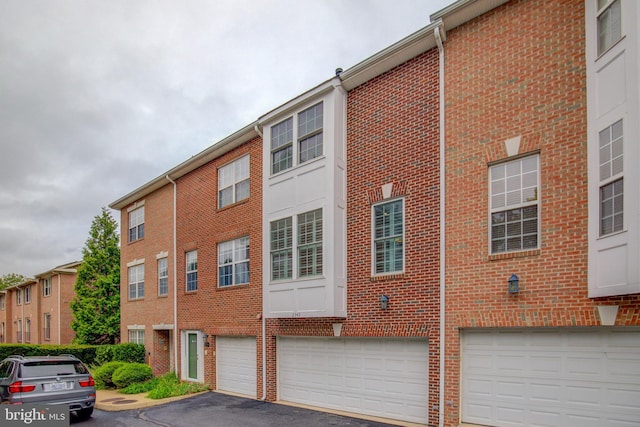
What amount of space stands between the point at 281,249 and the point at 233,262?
3.48 m

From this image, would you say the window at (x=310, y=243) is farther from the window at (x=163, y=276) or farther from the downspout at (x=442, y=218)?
the window at (x=163, y=276)

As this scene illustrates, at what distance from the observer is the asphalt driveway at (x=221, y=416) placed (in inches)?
438

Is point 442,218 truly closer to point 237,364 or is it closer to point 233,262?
point 233,262

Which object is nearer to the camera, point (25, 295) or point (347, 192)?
point (347, 192)

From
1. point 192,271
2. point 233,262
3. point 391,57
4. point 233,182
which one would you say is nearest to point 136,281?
point 192,271

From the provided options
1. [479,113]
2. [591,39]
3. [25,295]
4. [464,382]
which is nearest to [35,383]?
[464,382]

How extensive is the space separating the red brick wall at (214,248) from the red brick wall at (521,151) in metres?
7.01

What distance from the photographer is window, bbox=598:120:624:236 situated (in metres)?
7.23

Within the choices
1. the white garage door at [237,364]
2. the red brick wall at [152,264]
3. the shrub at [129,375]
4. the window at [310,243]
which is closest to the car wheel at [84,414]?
the shrub at [129,375]

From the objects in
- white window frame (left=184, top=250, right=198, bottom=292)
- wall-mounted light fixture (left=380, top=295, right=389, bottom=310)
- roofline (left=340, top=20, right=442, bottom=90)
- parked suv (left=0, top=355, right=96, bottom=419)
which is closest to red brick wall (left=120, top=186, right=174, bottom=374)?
white window frame (left=184, top=250, right=198, bottom=292)

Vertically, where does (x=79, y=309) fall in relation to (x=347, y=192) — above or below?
below

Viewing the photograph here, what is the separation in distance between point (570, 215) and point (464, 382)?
152 inches

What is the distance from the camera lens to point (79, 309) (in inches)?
1112

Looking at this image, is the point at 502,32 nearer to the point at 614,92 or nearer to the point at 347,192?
the point at 614,92
